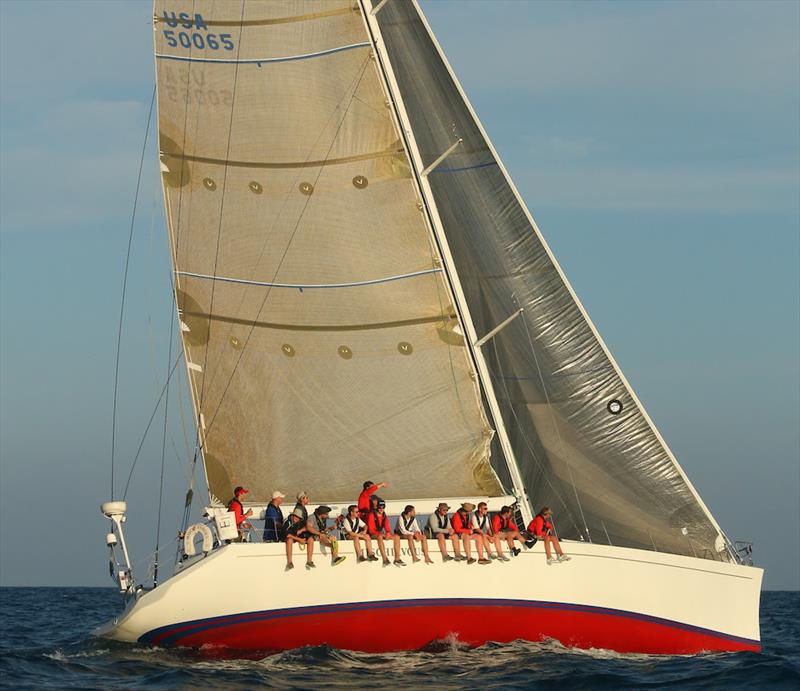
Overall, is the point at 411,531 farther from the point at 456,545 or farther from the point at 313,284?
the point at 313,284

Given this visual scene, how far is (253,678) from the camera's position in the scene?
14.5 m

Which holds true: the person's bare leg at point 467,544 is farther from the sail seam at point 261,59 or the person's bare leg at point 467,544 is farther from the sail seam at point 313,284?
the sail seam at point 261,59

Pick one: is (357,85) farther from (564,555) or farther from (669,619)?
(669,619)

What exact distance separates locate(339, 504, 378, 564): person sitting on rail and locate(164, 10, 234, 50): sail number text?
6.70m

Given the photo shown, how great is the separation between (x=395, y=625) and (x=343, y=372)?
383cm

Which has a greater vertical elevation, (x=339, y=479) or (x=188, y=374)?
(x=188, y=374)

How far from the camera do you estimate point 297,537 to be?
15828 mm

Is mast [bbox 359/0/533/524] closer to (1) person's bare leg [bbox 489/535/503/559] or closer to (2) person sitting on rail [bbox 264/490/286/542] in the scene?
(1) person's bare leg [bbox 489/535/503/559]

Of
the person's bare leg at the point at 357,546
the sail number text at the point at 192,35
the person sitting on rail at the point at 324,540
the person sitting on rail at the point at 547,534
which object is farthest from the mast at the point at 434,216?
the person sitting on rail at the point at 324,540

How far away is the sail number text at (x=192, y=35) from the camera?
1817 cm

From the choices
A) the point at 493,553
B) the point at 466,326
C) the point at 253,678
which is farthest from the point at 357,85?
the point at 253,678

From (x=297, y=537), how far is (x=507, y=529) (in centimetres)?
267

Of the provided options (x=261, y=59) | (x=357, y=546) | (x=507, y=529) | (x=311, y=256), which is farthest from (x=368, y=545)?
(x=261, y=59)

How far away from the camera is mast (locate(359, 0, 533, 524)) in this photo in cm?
1734
